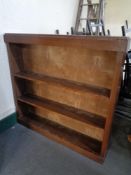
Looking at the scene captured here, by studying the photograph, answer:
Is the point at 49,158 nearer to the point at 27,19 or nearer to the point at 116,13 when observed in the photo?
Result: the point at 27,19

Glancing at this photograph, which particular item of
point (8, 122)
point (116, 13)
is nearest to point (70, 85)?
point (8, 122)

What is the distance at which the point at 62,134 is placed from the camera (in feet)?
4.84

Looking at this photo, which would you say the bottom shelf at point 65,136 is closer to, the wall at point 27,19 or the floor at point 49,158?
the floor at point 49,158

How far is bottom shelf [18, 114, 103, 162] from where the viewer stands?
131 cm

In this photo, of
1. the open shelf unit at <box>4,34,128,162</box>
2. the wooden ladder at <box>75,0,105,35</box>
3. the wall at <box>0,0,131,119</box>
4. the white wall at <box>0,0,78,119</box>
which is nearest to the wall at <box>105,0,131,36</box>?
the wooden ladder at <box>75,0,105,35</box>

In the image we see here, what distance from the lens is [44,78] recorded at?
1401 mm

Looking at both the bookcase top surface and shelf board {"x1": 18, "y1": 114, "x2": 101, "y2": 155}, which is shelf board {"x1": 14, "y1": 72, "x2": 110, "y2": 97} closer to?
the bookcase top surface

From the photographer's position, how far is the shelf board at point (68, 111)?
123 cm

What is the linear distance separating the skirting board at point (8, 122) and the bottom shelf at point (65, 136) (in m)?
0.07

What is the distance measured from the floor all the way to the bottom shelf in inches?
2.1

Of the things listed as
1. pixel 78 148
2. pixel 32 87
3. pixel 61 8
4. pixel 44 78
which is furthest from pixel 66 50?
pixel 61 8

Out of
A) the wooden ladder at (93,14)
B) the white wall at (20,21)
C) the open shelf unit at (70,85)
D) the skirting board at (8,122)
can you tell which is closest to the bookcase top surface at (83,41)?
the open shelf unit at (70,85)

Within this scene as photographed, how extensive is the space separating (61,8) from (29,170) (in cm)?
219

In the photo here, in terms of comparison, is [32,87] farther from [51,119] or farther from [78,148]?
[78,148]
